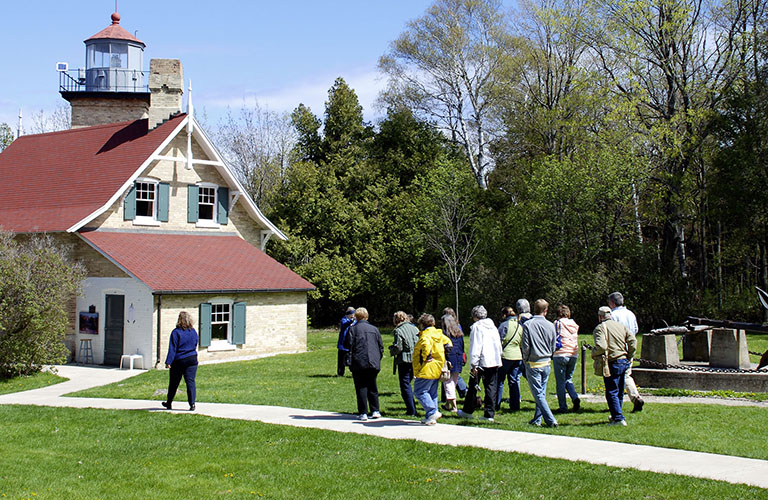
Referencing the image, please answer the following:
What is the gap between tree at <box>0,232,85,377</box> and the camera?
19.4m

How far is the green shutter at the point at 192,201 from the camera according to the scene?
28719 mm

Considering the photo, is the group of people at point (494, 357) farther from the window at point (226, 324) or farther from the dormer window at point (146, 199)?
the dormer window at point (146, 199)

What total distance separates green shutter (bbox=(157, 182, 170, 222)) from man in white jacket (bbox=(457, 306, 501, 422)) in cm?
1870

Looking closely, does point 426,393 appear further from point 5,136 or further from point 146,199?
point 5,136

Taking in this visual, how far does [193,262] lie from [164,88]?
8073 millimetres

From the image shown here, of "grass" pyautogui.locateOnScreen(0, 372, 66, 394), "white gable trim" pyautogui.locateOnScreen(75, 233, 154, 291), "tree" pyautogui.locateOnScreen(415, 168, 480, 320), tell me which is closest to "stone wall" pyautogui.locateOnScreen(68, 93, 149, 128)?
"white gable trim" pyautogui.locateOnScreen(75, 233, 154, 291)

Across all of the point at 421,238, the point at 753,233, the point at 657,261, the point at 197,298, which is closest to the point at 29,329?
the point at 197,298

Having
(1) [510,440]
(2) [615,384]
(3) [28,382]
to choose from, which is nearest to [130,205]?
(3) [28,382]

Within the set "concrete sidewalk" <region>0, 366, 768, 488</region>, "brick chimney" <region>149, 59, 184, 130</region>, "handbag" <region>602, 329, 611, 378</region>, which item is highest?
"brick chimney" <region>149, 59, 184, 130</region>

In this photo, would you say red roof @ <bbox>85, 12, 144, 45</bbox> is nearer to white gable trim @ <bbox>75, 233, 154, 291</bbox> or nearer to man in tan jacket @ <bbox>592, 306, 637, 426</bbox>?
white gable trim @ <bbox>75, 233, 154, 291</bbox>

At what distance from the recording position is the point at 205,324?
81.5 feet

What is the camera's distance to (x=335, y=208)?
41062mm

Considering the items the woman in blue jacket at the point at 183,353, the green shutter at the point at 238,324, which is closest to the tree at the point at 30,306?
the green shutter at the point at 238,324

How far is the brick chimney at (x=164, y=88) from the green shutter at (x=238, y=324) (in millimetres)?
8706
